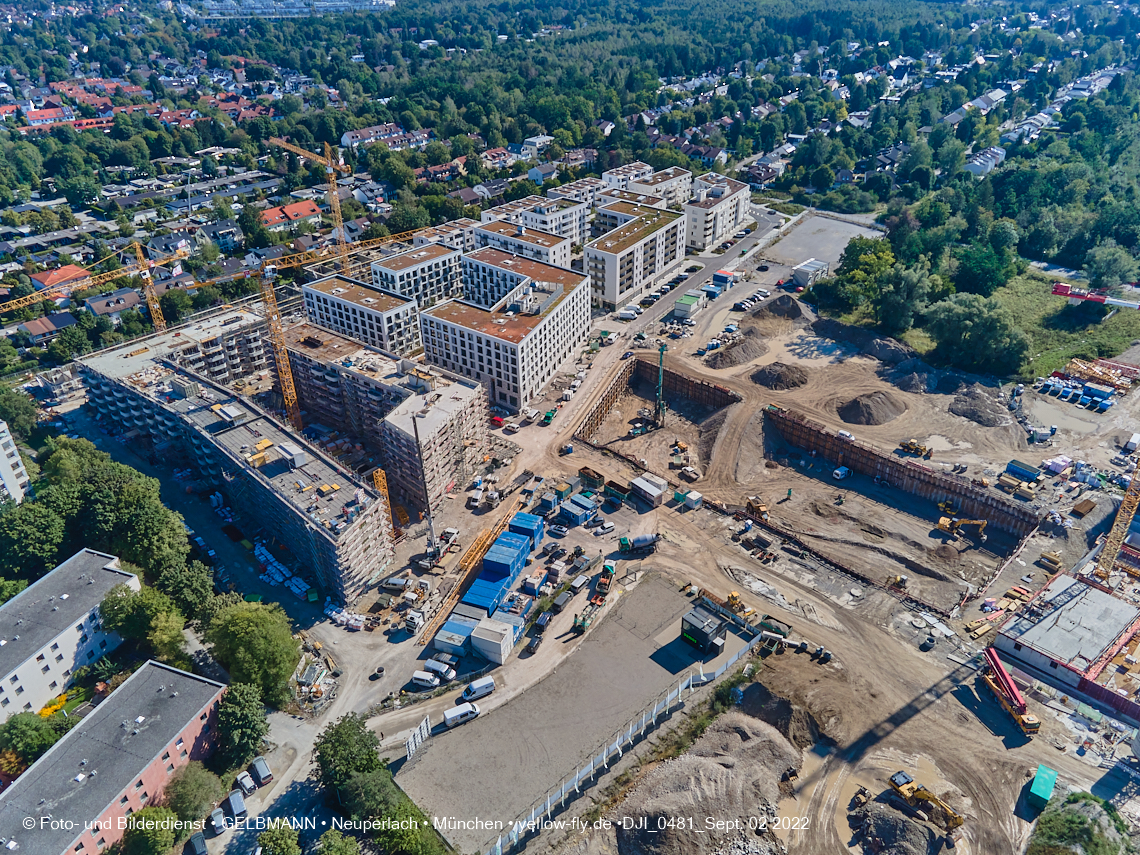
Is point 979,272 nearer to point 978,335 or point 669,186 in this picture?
point 978,335

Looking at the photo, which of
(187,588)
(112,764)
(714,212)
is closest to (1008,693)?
(112,764)

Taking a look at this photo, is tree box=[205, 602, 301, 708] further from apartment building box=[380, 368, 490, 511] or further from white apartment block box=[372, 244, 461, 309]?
white apartment block box=[372, 244, 461, 309]

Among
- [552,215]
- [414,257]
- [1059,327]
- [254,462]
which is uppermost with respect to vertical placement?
[552,215]

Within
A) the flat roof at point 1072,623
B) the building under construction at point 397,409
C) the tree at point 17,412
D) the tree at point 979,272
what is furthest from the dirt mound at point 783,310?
the tree at point 17,412

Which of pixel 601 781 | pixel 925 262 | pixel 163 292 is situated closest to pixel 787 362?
pixel 925 262

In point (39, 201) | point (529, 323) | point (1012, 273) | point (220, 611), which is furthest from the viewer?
point (39, 201)

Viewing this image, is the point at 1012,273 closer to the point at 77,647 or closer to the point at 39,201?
the point at 77,647
